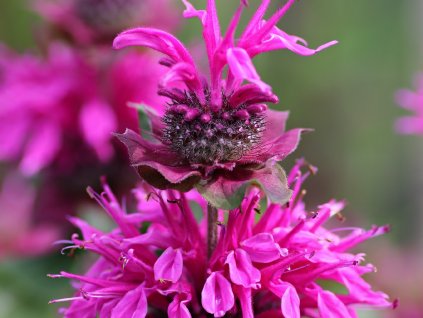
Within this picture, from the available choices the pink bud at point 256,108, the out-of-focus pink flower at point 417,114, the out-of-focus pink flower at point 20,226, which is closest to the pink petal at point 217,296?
the pink bud at point 256,108

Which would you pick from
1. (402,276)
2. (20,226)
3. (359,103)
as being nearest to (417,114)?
(402,276)

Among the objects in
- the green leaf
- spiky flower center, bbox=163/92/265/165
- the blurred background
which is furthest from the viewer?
the blurred background

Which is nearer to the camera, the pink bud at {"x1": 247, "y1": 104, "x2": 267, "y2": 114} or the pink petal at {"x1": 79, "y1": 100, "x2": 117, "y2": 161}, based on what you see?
the pink bud at {"x1": 247, "y1": 104, "x2": 267, "y2": 114}

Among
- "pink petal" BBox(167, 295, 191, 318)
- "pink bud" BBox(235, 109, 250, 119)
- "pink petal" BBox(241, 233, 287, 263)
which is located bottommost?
"pink petal" BBox(167, 295, 191, 318)

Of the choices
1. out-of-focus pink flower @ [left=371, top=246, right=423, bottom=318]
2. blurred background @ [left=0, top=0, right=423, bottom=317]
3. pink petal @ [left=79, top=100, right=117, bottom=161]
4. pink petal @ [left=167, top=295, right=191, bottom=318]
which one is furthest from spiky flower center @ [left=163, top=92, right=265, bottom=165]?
blurred background @ [left=0, top=0, right=423, bottom=317]

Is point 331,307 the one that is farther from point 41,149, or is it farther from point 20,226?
point 20,226

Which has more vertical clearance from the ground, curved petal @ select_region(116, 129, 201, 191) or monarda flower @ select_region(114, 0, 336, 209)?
monarda flower @ select_region(114, 0, 336, 209)

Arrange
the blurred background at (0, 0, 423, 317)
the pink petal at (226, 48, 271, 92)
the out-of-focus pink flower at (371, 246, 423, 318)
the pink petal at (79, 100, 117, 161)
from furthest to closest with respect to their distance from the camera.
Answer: the blurred background at (0, 0, 423, 317)
the out-of-focus pink flower at (371, 246, 423, 318)
the pink petal at (79, 100, 117, 161)
the pink petal at (226, 48, 271, 92)

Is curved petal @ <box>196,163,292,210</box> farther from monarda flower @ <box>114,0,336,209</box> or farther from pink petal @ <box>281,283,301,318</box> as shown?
pink petal @ <box>281,283,301,318</box>
